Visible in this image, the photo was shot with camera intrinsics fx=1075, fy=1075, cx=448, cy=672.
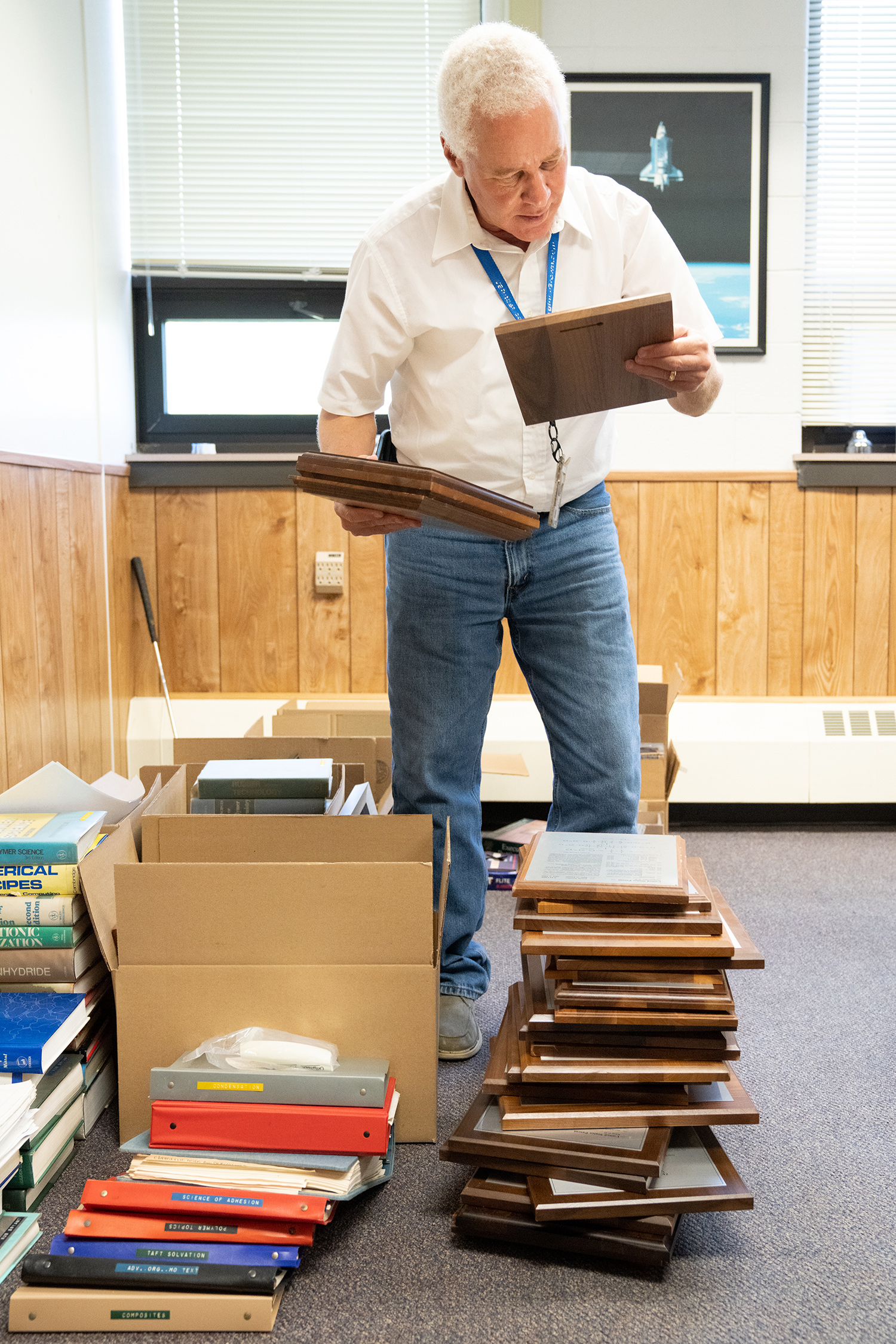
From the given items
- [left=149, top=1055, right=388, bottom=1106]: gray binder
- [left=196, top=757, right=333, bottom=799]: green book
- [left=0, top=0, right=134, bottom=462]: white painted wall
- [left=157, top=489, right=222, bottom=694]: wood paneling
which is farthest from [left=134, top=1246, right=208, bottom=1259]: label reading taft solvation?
[left=157, top=489, right=222, bottom=694]: wood paneling

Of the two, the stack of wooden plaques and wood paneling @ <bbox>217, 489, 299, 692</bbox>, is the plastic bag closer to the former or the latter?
the stack of wooden plaques

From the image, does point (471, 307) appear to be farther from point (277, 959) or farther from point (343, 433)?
point (277, 959)

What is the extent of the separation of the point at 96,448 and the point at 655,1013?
2160mm

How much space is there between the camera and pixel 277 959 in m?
1.28

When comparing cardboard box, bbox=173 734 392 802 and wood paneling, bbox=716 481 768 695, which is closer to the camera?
cardboard box, bbox=173 734 392 802

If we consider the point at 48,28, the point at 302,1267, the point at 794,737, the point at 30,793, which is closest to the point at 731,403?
the point at 794,737

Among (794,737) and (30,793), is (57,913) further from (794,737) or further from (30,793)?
(794,737)

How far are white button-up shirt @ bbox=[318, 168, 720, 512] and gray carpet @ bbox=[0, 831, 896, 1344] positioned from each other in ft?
2.84

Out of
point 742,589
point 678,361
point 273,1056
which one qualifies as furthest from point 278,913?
point 742,589

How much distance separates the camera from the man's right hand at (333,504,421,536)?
1341 millimetres

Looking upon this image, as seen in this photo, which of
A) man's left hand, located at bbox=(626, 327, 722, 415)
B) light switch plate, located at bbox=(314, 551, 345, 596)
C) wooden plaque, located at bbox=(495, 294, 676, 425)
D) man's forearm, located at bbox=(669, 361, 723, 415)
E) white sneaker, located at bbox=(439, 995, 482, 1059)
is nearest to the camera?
wooden plaque, located at bbox=(495, 294, 676, 425)

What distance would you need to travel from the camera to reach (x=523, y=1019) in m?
1.23

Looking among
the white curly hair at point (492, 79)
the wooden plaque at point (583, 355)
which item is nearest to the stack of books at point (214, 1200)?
the wooden plaque at point (583, 355)

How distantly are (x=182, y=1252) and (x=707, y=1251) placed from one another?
1.73 feet
